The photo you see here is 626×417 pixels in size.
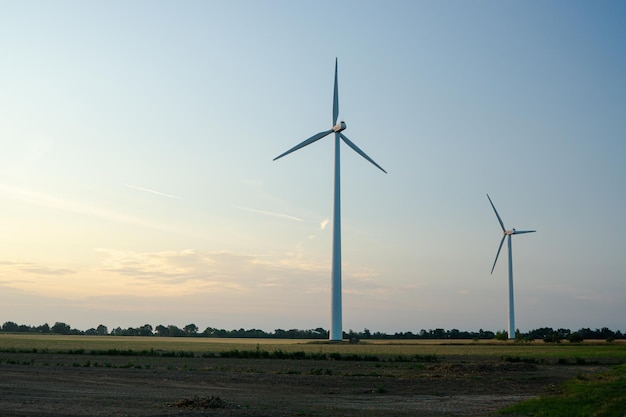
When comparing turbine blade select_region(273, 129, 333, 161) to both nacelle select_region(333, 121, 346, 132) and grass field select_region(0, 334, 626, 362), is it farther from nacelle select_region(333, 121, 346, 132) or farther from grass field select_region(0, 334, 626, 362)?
grass field select_region(0, 334, 626, 362)

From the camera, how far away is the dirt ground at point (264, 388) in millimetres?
27297

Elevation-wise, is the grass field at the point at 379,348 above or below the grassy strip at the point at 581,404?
above

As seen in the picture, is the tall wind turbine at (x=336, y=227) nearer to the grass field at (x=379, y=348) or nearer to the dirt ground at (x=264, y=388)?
the grass field at (x=379, y=348)

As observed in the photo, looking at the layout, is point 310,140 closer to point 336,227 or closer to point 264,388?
point 336,227

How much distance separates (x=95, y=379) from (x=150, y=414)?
751 inches

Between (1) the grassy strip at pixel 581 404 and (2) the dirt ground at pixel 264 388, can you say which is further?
(2) the dirt ground at pixel 264 388

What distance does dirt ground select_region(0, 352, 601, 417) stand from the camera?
27.3 meters

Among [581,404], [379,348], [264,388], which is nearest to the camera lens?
[581,404]

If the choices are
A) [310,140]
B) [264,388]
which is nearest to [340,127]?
[310,140]

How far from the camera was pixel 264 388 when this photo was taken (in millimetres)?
38906

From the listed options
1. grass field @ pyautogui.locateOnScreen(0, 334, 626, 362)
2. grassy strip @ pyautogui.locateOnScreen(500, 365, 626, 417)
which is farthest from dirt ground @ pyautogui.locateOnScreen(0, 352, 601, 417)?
grass field @ pyautogui.locateOnScreen(0, 334, 626, 362)

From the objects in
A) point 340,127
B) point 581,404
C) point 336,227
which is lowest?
point 581,404

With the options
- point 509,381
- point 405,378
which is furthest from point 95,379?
point 509,381

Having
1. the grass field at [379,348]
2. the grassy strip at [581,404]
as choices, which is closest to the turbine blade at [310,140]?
the grass field at [379,348]
